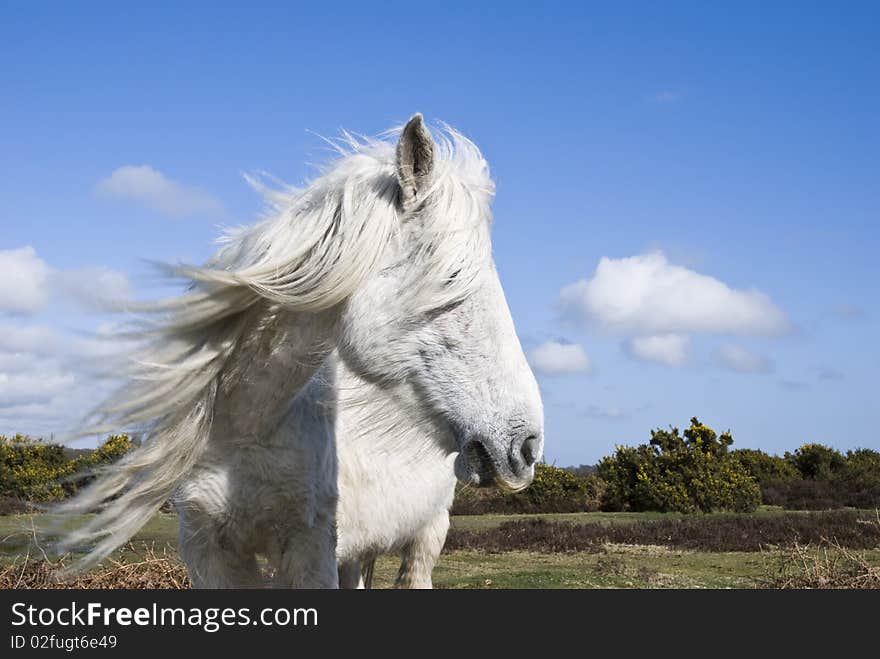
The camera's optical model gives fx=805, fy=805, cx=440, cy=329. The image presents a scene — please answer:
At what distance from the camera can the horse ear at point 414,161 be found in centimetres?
273

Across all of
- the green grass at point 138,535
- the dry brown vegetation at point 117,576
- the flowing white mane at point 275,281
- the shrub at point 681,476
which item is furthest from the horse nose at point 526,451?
Answer: the shrub at point 681,476

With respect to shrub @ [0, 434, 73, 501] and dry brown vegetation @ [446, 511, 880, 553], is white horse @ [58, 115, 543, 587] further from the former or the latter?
shrub @ [0, 434, 73, 501]

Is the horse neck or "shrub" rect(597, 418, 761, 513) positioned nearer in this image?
the horse neck

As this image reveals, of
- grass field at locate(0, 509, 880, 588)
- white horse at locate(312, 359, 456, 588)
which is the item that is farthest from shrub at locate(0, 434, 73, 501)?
white horse at locate(312, 359, 456, 588)

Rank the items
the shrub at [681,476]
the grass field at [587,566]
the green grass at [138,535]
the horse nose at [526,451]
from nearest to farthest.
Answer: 1. the horse nose at [526,451]
2. the green grass at [138,535]
3. the grass field at [587,566]
4. the shrub at [681,476]

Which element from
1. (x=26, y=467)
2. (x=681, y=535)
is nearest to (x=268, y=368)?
(x=681, y=535)

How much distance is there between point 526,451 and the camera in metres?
2.70

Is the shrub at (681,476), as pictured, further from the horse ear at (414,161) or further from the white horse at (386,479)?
the horse ear at (414,161)

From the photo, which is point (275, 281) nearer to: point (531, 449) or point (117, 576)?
point (531, 449)

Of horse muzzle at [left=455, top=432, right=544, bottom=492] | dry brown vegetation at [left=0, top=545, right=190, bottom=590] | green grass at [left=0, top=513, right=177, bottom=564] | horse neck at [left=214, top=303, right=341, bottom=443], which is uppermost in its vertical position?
horse neck at [left=214, top=303, right=341, bottom=443]

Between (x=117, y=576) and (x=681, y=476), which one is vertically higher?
(x=681, y=476)

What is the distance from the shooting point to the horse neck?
302cm

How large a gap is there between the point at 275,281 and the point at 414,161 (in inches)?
25.5

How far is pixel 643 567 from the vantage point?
9094mm
